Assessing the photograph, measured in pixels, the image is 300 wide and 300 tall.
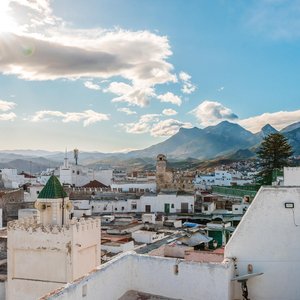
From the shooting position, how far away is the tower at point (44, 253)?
1514 cm

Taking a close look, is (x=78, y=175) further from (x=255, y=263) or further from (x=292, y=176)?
(x=255, y=263)

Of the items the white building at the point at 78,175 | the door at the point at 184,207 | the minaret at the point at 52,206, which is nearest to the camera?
the minaret at the point at 52,206

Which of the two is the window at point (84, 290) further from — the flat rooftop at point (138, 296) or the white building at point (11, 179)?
the white building at point (11, 179)

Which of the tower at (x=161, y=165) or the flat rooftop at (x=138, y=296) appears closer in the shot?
the flat rooftop at (x=138, y=296)

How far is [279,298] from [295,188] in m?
2.28

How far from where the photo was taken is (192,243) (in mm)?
20906

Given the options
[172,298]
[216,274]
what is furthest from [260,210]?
[172,298]

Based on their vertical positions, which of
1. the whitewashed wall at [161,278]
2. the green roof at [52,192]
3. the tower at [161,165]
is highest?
the tower at [161,165]

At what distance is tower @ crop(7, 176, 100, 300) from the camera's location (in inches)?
596

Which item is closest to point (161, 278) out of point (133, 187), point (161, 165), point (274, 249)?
point (274, 249)

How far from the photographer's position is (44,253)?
603 inches

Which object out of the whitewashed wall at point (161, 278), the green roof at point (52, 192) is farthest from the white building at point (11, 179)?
the whitewashed wall at point (161, 278)

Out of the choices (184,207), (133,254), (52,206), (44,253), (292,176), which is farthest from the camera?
A: (184,207)

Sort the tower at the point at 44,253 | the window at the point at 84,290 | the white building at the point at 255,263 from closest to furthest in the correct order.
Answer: the window at the point at 84,290, the white building at the point at 255,263, the tower at the point at 44,253
